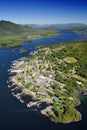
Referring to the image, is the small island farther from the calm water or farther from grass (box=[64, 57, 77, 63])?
the calm water

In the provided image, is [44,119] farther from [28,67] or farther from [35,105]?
[28,67]

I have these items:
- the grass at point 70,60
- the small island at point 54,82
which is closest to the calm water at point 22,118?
the small island at point 54,82

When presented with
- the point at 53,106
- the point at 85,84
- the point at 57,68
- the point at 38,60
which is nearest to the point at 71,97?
the point at 53,106

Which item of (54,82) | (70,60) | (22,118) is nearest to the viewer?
(22,118)

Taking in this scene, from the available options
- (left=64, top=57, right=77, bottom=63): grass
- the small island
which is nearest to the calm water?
the small island

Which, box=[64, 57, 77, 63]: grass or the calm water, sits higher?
box=[64, 57, 77, 63]: grass

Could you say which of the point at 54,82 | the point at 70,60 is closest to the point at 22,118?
the point at 54,82

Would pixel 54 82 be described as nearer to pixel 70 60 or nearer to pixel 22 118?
pixel 22 118

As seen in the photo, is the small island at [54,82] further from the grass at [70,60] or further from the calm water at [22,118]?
the calm water at [22,118]
